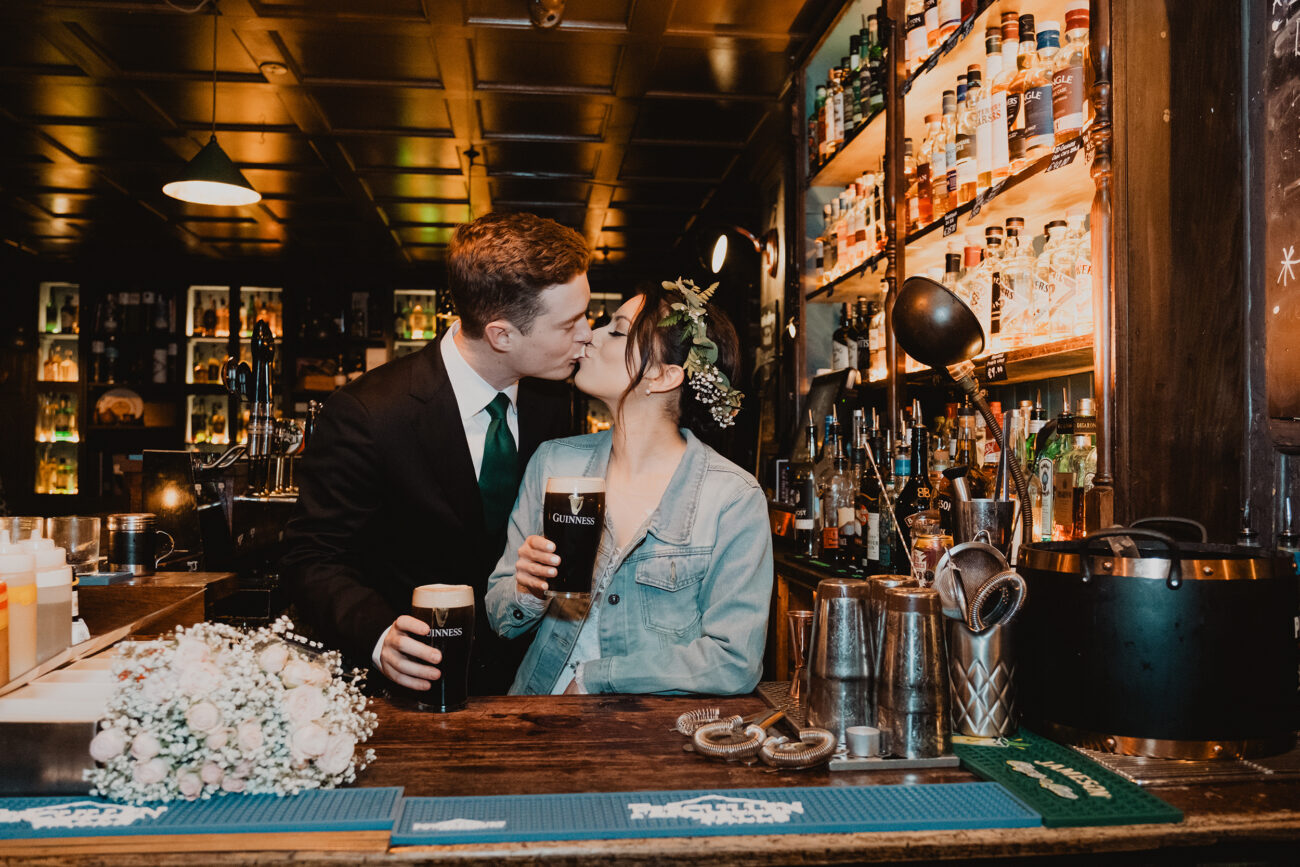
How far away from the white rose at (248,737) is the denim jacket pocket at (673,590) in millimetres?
858

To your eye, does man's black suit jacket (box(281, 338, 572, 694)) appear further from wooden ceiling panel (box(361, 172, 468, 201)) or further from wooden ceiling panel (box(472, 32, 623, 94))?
wooden ceiling panel (box(361, 172, 468, 201))

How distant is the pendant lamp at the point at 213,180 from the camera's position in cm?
380

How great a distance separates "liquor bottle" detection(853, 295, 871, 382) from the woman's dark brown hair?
1.25 meters

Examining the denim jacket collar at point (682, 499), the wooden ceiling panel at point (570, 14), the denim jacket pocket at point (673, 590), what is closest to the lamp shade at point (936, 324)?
the denim jacket collar at point (682, 499)

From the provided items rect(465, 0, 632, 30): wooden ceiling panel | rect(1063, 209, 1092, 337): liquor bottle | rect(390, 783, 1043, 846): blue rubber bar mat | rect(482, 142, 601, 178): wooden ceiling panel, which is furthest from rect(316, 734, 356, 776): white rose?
rect(482, 142, 601, 178): wooden ceiling panel

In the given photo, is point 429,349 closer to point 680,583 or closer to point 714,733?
point 680,583

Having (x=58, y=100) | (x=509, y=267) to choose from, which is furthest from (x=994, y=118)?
(x=58, y=100)

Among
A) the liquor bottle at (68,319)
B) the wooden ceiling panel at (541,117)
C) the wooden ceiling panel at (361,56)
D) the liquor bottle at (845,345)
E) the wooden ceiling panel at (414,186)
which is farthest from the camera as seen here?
the liquor bottle at (68,319)

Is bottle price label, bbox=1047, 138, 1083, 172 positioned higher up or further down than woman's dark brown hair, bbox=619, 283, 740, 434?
higher up

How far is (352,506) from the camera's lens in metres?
2.05

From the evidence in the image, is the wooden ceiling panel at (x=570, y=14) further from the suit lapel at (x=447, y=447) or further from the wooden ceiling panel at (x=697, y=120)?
the suit lapel at (x=447, y=447)

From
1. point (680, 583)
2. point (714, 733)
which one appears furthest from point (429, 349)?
point (714, 733)

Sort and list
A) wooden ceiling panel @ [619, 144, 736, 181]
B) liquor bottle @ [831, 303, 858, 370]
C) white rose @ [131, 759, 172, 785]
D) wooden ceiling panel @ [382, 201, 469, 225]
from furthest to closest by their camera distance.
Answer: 1. wooden ceiling panel @ [382, 201, 469, 225]
2. wooden ceiling panel @ [619, 144, 736, 181]
3. liquor bottle @ [831, 303, 858, 370]
4. white rose @ [131, 759, 172, 785]

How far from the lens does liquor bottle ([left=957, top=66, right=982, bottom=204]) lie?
90.9 inches
